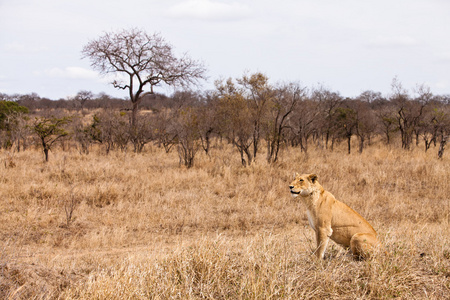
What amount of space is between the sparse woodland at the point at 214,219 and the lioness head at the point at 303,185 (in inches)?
21.2

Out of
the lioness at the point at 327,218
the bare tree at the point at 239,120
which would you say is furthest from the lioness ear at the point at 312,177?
the bare tree at the point at 239,120

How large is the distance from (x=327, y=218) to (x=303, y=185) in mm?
488

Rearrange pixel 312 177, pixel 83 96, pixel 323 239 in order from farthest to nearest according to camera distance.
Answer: pixel 83 96
pixel 312 177
pixel 323 239

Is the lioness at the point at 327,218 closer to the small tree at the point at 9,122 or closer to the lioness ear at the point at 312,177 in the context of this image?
the lioness ear at the point at 312,177

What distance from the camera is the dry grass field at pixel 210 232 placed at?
138 inches

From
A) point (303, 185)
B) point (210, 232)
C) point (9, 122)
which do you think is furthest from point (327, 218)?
point (9, 122)

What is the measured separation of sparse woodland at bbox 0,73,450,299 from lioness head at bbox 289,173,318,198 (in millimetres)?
538

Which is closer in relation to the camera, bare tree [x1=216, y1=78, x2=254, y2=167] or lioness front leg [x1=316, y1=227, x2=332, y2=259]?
lioness front leg [x1=316, y1=227, x2=332, y2=259]

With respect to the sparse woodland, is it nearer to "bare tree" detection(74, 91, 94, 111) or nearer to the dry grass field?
the dry grass field

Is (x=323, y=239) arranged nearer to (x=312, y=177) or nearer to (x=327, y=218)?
(x=327, y=218)

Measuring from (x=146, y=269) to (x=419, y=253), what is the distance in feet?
11.2

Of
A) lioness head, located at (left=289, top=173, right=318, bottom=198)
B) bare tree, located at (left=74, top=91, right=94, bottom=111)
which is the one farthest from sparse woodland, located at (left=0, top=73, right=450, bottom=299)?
bare tree, located at (left=74, top=91, right=94, bottom=111)

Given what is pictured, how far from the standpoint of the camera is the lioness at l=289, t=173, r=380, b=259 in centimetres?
413

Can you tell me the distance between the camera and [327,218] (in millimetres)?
4203
